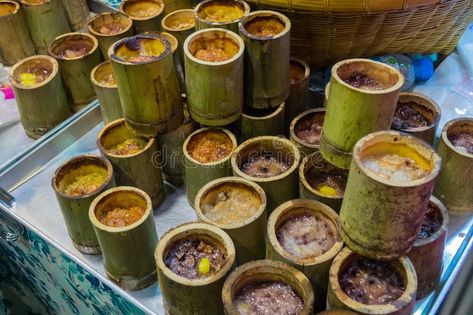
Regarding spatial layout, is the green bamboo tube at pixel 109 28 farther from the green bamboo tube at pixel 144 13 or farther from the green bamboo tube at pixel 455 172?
the green bamboo tube at pixel 455 172

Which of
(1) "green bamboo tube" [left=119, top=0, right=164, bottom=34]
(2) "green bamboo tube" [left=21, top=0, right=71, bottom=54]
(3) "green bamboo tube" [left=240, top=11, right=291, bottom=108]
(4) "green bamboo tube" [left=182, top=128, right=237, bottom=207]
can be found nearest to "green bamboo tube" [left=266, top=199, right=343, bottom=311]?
(4) "green bamboo tube" [left=182, top=128, right=237, bottom=207]

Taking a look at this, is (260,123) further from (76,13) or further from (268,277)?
(76,13)

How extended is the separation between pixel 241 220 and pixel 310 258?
209 mm

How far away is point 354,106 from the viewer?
3.74ft

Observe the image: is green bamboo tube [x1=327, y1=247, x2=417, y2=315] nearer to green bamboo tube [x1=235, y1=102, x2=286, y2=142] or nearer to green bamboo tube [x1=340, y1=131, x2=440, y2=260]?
green bamboo tube [x1=340, y1=131, x2=440, y2=260]

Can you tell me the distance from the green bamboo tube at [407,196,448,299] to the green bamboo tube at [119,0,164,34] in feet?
3.76

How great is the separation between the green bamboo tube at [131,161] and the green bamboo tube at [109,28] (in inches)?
16.6

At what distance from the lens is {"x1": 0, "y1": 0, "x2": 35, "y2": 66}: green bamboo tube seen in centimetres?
197

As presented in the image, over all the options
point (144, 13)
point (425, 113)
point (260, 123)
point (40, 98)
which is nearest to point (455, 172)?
point (425, 113)

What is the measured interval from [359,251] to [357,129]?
29 cm

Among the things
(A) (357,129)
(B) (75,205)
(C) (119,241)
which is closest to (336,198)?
(A) (357,129)

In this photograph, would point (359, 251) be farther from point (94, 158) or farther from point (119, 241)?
point (94, 158)

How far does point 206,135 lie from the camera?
1482mm

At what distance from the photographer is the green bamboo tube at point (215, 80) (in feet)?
4.26
